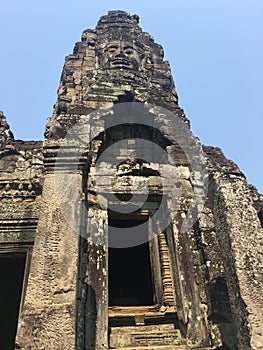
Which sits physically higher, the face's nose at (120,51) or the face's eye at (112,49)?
the face's eye at (112,49)

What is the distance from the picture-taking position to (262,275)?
4773 mm

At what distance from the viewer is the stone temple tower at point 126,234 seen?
454cm

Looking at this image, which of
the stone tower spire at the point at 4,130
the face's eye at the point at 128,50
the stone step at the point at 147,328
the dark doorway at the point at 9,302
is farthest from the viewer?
the face's eye at the point at 128,50

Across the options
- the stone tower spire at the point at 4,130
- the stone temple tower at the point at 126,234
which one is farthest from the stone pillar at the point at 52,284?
the stone tower spire at the point at 4,130

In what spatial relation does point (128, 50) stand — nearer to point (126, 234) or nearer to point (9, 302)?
point (126, 234)

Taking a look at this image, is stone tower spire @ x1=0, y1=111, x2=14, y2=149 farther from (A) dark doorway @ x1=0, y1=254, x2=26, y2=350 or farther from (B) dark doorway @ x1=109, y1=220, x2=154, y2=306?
(B) dark doorway @ x1=109, y1=220, x2=154, y2=306

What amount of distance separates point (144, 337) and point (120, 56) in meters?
9.36

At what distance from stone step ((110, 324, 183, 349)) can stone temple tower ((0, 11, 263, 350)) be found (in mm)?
15

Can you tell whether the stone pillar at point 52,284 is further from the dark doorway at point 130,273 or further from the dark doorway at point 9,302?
the dark doorway at point 130,273

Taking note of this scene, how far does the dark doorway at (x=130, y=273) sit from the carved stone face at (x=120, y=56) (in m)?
5.93

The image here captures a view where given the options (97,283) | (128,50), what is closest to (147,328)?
(97,283)

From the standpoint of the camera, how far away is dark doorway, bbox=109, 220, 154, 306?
27.3 ft

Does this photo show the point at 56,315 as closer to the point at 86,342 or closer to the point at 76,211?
the point at 86,342

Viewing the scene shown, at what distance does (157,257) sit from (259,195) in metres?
4.06
